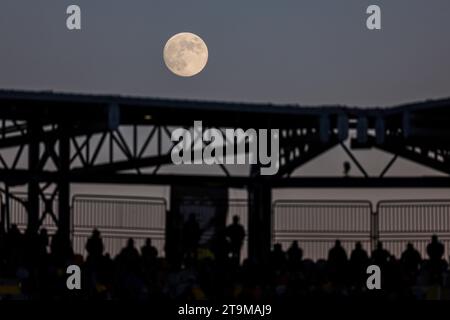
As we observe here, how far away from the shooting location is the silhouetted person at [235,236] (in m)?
37.8

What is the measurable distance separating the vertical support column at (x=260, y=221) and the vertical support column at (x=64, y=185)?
4.43m

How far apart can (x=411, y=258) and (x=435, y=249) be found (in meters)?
0.59

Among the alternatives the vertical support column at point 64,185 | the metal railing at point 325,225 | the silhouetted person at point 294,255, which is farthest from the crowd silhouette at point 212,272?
the metal railing at point 325,225

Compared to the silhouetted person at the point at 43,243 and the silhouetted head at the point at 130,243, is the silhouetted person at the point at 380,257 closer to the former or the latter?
the silhouetted head at the point at 130,243

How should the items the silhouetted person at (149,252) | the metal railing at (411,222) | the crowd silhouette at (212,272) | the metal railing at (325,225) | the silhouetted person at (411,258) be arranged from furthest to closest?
the metal railing at (411,222) < the metal railing at (325,225) < the silhouetted person at (411,258) < the silhouetted person at (149,252) < the crowd silhouette at (212,272)

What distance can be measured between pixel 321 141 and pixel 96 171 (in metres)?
6.36

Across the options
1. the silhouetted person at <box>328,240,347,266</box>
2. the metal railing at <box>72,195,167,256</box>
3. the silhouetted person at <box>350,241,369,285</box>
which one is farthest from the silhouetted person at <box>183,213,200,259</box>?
the silhouetted person at <box>350,241,369,285</box>

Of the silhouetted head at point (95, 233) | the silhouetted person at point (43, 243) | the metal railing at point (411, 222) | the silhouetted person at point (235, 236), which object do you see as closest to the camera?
the silhouetted person at point (43, 243)

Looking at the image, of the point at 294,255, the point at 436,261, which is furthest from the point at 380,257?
the point at 294,255

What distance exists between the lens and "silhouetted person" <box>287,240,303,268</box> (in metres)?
35.9

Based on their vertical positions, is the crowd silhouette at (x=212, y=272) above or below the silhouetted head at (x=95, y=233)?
below

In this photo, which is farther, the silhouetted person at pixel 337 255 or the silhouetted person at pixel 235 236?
the silhouetted person at pixel 235 236
